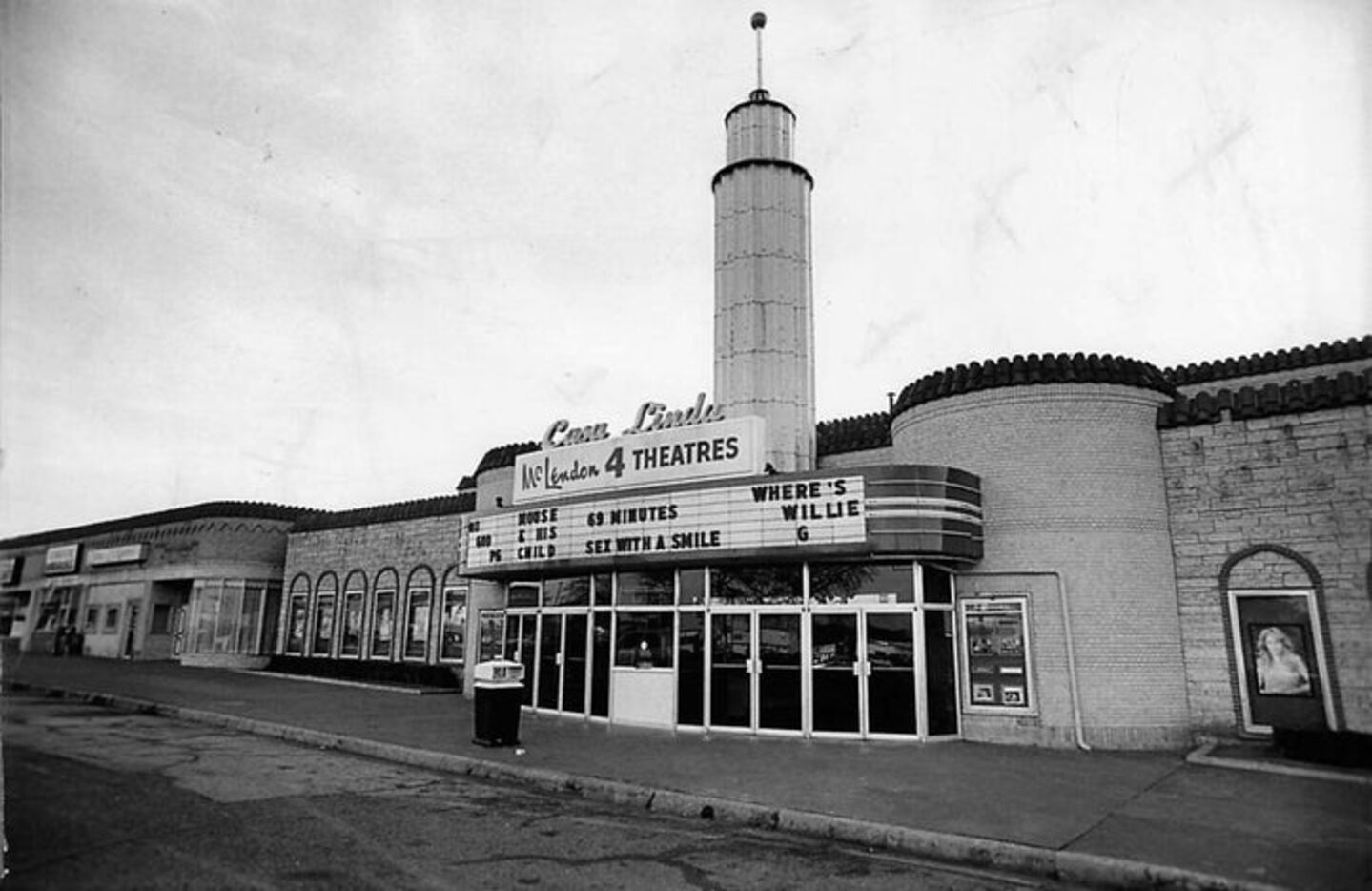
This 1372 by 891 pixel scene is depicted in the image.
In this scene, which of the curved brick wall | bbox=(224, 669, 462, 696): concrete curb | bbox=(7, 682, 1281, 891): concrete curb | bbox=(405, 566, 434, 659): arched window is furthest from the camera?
bbox=(405, 566, 434, 659): arched window

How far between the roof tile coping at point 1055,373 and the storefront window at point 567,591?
Answer: 794cm

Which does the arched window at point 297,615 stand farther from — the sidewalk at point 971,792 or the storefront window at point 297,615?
the sidewalk at point 971,792

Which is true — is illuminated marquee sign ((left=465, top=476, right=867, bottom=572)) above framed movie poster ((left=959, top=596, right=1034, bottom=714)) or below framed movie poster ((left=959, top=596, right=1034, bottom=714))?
above

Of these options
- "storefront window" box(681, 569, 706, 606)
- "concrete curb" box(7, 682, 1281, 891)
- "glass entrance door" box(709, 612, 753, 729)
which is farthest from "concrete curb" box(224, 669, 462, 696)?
"glass entrance door" box(709, 612, 753, 729)

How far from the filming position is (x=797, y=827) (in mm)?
8781

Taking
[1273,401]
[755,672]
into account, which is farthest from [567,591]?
[1273,401]

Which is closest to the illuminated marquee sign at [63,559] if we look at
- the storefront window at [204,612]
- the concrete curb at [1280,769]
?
the storefront window at [204,612]

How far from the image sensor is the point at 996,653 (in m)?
14.5

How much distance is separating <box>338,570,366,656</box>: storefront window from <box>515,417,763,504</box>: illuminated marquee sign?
1301cm

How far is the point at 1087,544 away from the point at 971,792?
6020 millimetres

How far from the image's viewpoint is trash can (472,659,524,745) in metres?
13.3

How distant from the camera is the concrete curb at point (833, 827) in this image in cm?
705

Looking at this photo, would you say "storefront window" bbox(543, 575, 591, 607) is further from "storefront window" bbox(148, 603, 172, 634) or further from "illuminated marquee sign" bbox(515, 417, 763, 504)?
"storefront window" bbox(148, 603, 172, 634)

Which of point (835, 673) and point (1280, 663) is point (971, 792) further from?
point (1280, 663)
